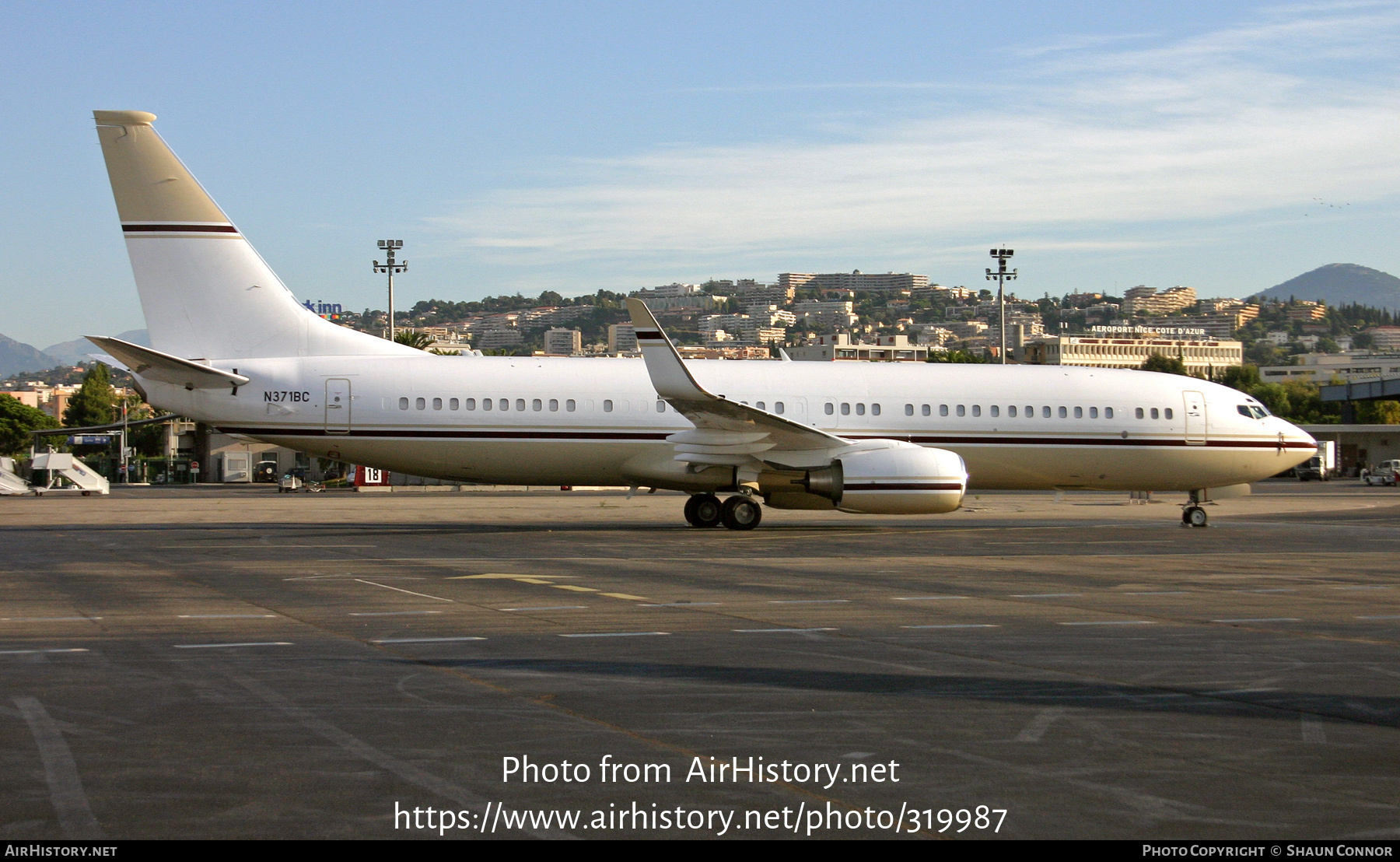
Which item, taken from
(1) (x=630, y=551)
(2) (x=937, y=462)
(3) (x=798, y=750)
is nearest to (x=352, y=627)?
(3) (x=798, y=750)

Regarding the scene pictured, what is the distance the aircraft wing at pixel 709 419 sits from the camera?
22328 millimetres

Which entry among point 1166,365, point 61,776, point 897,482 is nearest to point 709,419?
point 897,482

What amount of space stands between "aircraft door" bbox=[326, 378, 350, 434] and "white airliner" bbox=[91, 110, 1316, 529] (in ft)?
0.12

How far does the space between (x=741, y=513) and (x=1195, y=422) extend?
1076cm

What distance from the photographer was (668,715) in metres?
7.46

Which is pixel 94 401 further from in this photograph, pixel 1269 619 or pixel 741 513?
pixel 1269 619

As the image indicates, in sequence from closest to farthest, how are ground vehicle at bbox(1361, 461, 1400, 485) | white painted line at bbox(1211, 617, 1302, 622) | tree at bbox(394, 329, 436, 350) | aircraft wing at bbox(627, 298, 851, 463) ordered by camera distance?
white painted line at bbox(1211, 617, 1302, 622), aircraft wing at bbox(627, 298, 851, 463), ground vehicle at bbox(1361, 461, 1400, 485), tree at bbox(394, 329, 436, 350)

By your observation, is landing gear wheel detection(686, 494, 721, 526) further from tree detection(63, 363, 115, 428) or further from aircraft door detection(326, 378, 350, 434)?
tree detection(63, 363, 115, 428)

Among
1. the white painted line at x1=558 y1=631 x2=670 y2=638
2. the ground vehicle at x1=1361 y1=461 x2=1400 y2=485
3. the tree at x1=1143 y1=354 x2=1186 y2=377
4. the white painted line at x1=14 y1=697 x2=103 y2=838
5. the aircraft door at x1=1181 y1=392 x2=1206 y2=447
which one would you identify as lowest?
the ground vehicle at x1=1361 y1=461 x2=1400 y2=485

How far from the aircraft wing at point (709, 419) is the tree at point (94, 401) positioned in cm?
13222

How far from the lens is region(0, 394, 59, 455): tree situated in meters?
112

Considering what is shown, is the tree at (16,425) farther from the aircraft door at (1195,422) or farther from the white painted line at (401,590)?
the white painted line at (401,590)

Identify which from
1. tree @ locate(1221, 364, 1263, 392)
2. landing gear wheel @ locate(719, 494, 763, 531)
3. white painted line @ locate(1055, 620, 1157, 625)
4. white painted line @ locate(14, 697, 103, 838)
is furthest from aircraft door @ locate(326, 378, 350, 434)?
tree @ locate(1221, 364, 1263, 392)

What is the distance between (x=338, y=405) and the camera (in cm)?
2462
